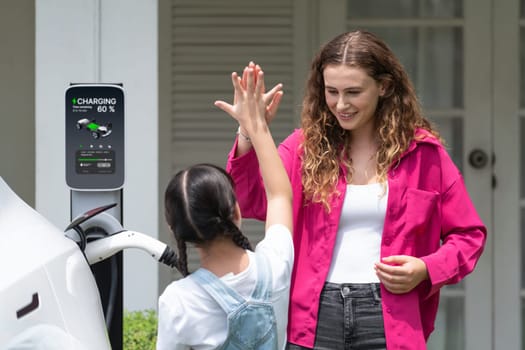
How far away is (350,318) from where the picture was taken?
2.75m

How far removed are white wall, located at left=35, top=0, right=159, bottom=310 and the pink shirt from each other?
55.9 inches

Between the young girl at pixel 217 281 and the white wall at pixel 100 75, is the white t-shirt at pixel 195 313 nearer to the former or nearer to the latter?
the young girl at pixel 217 281

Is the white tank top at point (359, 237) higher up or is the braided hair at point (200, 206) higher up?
the braided hair at point (200, 206)

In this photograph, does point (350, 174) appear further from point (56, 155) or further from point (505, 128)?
point (505, 128)

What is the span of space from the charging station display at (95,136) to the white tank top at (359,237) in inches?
26.0

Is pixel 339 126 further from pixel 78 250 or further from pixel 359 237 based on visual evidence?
pixel 78 250

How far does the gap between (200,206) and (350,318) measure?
68cm

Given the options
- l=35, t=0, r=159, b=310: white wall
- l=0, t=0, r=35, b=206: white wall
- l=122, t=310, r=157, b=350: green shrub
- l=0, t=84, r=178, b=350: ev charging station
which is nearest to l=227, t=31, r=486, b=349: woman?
l=0, t=84, r=178, b=350: ev charging station

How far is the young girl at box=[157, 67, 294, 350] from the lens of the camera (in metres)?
2.25

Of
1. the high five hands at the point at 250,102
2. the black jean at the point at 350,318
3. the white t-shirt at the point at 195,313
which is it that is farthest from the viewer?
the black jean at the point at 350,318

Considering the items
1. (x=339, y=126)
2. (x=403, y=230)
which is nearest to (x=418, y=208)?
(x=403, y=230)

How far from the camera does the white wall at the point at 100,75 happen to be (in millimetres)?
4191

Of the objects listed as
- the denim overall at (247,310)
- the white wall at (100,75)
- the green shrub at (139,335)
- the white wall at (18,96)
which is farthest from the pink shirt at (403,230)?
the white wall at (18,96)

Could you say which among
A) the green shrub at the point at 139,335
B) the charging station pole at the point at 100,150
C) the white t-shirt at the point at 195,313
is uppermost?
the charging station pole at the point at 100,150
